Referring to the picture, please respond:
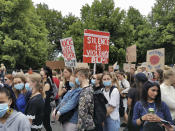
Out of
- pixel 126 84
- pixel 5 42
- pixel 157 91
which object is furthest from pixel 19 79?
pixel 5 42

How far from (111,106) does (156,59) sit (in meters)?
5.49

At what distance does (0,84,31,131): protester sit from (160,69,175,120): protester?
2.35 meters

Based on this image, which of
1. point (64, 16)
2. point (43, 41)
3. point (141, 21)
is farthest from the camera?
point (64, 16)

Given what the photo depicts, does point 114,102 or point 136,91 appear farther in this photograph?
point 114,102

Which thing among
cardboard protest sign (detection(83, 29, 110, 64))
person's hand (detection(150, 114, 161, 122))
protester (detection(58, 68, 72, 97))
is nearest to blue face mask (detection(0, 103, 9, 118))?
person's hand (detection(150, 114, 161, 122))

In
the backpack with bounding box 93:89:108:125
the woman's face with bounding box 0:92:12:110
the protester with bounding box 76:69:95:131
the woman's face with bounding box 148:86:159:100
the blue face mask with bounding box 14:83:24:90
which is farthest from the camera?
the blue face mask with bounding box 14:83:24:90

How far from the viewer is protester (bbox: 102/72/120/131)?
14.6 feet

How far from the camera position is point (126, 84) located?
7441 millimetres

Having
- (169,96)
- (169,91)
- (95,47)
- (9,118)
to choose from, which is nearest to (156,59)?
(95,47)

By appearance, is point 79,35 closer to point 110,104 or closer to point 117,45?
→ point 117,45

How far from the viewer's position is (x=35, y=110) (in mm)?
3498

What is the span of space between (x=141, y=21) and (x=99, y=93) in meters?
39.2

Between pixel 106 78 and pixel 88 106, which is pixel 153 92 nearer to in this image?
pixel 88 106

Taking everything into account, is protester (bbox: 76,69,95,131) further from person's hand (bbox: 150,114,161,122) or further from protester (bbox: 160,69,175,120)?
protester (bbox: 160,69,175,120)
